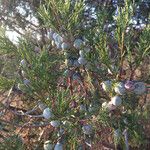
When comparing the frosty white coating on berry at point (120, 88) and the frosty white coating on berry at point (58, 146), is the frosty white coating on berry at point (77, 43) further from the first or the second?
the frosty white coating on berry at point (58, 146)

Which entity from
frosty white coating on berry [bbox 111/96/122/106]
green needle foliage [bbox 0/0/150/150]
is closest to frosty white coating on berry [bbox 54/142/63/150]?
green needle foliage [bbox 0/0/150/150]

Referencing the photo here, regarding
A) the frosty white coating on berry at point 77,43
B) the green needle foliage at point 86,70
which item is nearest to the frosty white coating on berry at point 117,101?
the green needle foliage at point 86,70

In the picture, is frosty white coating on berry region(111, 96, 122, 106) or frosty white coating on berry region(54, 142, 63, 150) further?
frosty white coating on berry region(54, 142, 63, 150)

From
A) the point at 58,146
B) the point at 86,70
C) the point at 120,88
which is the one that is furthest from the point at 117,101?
the point at 58,146

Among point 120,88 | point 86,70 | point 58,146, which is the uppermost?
point 86,70

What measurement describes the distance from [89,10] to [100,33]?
1.63 metres

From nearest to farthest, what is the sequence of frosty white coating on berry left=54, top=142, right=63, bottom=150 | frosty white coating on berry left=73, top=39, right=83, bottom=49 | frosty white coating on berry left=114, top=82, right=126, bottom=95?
frosty white coating on berry left=114, top=82, right=126, bottom=95, frosty white coating on berry left=73, top=39, right=83, bottom=49, frosty white coating on berry left=54, top=142, right=63, bottom=150

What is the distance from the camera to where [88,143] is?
2.00 metres

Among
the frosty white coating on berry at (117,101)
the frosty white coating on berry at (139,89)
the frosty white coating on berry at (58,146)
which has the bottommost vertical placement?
the frosty white coating on berry at (58,146)

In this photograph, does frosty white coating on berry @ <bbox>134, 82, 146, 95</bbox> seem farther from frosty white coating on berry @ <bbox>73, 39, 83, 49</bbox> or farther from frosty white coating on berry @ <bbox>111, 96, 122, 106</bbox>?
frosty white coating on berry @ <bbox>73, 39, 83, 49</bbox>

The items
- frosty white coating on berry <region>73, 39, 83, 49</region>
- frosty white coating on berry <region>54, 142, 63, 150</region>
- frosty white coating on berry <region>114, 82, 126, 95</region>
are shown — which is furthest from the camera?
frosty white coating on berry <region>54, 142, 63, 150</region>

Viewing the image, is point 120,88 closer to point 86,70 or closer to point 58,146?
point 86,70

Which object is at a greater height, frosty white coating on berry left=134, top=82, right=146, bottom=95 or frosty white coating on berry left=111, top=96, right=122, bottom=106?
frosty white coating on berry left=134, top=82, right=146, bottom=95

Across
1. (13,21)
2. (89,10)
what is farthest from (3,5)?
(89,10)
